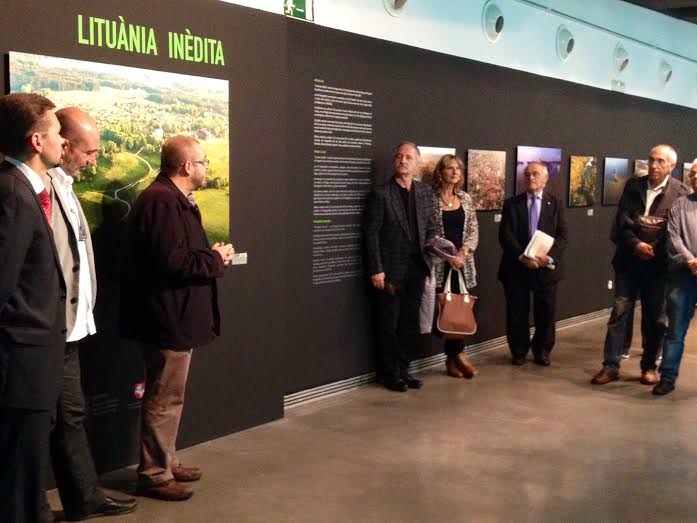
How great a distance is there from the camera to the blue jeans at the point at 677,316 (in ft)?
19.7

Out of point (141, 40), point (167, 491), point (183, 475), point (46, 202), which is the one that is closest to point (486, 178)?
point (141, 40)

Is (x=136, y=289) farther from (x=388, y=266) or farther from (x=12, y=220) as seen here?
→ (x=388, y=266)

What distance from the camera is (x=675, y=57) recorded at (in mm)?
11273

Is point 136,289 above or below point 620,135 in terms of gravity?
A: below

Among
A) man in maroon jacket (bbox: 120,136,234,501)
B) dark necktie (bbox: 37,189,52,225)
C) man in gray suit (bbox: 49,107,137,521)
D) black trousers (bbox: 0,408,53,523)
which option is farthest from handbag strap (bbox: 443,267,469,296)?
black trousers (bbox: 0,408,53,523)

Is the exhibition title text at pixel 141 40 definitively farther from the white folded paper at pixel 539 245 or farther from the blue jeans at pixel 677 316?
the blue jeans at pixel 677 316

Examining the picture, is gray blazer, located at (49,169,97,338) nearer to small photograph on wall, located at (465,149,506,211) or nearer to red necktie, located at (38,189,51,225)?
red necktie, located at (38,189,51,225)

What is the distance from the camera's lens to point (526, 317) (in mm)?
7109

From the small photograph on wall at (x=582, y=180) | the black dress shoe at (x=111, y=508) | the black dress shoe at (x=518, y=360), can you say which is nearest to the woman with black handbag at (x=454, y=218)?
the black dress shoe at (x=518, y=360)

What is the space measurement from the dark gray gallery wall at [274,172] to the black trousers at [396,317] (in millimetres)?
184

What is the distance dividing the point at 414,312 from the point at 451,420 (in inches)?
41.8

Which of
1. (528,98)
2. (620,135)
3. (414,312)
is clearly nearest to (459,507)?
(414,312)

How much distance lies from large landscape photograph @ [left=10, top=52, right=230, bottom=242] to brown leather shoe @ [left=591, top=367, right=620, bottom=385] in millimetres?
3353

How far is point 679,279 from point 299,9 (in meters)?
3.36
